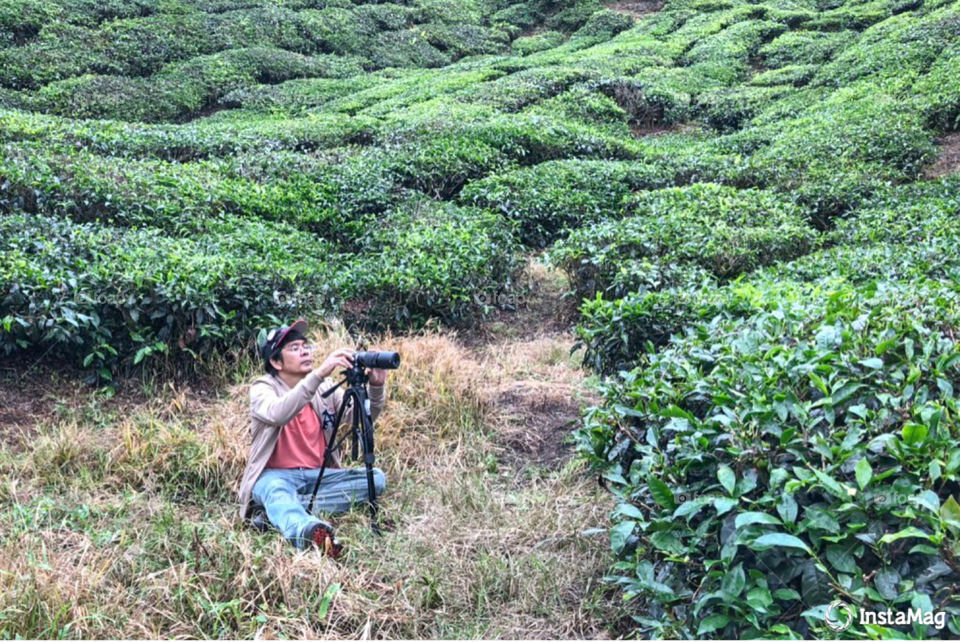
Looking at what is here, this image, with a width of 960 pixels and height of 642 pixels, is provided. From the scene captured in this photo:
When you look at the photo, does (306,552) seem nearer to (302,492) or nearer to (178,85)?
(302,492)

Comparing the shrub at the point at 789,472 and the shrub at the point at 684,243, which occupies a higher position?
the shrub at the point at 789,472

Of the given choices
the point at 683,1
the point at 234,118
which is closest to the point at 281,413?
the point at 234,118

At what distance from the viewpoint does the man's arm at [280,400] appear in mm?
3555

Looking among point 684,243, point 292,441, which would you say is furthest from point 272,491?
point 684,243

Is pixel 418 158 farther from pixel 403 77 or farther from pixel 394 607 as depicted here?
pixel 403 77

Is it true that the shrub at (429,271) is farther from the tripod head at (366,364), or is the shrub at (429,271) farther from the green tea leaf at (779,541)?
the green tea leaf at (779,541)

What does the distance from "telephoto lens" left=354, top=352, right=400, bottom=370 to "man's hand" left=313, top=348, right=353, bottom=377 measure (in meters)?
0.05

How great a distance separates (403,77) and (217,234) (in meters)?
13.9

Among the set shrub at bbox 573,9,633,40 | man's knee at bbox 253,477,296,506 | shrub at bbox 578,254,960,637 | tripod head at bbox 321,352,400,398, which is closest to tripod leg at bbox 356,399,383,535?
tripod head at bbox 321,352,400,398

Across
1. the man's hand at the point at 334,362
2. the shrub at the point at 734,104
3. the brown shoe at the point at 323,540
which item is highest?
the man's hand at the point at 334,362

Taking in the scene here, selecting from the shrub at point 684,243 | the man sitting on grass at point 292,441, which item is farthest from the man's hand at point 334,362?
the shrub at point 684,243

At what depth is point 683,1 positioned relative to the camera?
2561cm

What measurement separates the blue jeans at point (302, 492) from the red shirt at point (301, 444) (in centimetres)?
4

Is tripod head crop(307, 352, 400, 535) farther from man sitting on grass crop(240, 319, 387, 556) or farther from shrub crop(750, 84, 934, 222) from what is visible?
shrub crop(750, 84, 934, 222)
